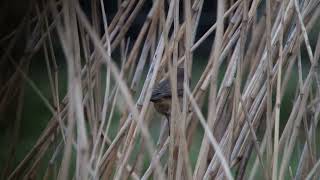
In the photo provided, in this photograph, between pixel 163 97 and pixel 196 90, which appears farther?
pixel 196 90

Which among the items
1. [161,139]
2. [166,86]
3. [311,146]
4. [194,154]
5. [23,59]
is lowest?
[194,154]

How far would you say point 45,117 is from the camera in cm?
168

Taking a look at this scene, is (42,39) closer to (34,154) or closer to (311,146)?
(34,154)

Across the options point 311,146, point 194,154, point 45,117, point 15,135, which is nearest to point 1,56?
point 15,135

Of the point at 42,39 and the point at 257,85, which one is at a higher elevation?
the point at 42,39

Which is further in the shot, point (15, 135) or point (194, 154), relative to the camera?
point (194, 154)

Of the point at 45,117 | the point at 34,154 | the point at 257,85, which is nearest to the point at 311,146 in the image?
the point at 257,85

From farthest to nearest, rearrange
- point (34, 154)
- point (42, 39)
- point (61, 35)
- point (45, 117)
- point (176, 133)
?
point (45, 117), point (34, 154), point (42, 39), point (176, 133), point (61, 35)

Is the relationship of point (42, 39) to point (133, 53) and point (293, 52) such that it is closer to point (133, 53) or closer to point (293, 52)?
point (133, 53)

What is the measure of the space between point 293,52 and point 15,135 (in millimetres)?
514

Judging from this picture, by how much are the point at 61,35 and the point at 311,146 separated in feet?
1.92

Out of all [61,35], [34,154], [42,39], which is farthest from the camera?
[34,154]

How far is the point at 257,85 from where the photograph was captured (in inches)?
36.3

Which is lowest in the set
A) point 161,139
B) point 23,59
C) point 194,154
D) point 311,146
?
point 194,154
